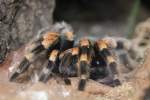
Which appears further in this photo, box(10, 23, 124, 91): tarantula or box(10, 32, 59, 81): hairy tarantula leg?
box(10, 32, 59, 81): hairy tarantula leg

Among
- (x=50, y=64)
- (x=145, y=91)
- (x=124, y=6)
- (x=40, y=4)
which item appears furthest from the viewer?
(x=124, y=6)

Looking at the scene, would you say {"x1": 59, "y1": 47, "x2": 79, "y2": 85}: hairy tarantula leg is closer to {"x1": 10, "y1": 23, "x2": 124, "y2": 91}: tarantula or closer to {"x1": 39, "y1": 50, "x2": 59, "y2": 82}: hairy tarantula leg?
{"x1": 10, "y1": 23, "x2": 124, "y2": 91}: tarantula

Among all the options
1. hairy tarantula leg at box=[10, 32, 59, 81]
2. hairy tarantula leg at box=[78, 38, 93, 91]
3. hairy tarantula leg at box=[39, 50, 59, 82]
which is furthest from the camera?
hairy tarantula leg at box=[10, 32, 59, 81]

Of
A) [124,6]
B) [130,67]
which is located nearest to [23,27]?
[130,67]

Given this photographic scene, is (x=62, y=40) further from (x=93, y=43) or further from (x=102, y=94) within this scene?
(x=102, y=94)

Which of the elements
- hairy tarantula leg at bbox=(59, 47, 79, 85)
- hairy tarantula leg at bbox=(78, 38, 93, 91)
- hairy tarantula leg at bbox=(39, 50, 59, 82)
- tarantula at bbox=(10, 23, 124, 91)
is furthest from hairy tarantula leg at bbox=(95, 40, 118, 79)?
hairy tarantula leg at bbox=(39, 50, 59, 82)

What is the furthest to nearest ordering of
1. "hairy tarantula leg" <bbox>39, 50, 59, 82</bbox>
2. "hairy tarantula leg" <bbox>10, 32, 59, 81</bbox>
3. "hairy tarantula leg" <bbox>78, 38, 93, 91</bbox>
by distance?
1. "hairy tarantula leg" <bbox>10, 32, 59, 81</bbox>
2. "hairy tarantula leg" <bbox>39, 50, 59, 82</bbox>
3. "hairy tarantula leg" <bbox>78, 38, 93, 91</bbox>

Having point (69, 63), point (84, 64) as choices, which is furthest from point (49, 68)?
point (84, 64)
